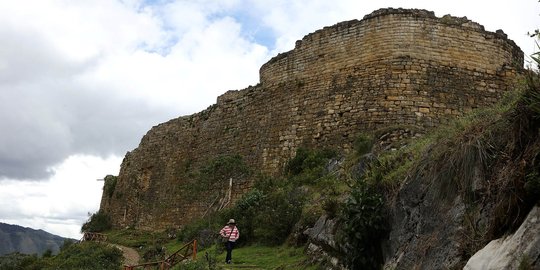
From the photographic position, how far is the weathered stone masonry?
14797 millimetres

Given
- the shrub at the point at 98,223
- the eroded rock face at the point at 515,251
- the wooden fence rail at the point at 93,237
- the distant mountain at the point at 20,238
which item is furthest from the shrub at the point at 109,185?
the distant mountain at the point at 20,238

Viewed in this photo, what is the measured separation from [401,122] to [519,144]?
9.58 metres

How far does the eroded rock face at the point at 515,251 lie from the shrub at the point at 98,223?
89.4 feet

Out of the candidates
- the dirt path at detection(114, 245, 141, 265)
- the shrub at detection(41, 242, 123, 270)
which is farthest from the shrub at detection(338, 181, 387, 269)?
the dirt path at detection(114, 245, 141, 265)

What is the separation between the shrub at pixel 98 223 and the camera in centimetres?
2931

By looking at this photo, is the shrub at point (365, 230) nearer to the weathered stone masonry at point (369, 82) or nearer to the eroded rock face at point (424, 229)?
the eroded rock face at point (424, 229)

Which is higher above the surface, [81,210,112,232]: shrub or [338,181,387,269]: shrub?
[81,210,112,232]: shrub

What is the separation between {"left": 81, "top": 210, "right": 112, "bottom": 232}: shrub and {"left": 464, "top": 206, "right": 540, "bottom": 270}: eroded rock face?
27.2 metres

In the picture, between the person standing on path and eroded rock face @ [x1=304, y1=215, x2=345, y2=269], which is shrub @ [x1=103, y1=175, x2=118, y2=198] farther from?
eroded rock face @ [x1=304, y1=215, x2=345, y2=269]

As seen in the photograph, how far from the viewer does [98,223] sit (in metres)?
29.5

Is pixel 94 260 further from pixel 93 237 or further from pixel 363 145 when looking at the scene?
pixel 363 145

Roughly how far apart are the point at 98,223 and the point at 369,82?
65.9 ft

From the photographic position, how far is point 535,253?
4000 millimetres

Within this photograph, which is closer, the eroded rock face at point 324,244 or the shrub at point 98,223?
the eroded rock face at point 324,244
